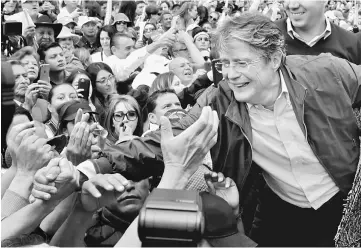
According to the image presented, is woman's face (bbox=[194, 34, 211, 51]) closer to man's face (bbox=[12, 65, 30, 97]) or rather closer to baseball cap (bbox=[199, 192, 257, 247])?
man's face (bbox=[12, 65, 30, 97])

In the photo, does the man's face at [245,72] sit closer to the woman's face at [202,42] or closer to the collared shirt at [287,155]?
the collared shirt at [287,155]

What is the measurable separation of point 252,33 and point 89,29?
4.65 m

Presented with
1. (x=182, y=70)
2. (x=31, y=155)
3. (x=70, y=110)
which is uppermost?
(x=31, y=155)

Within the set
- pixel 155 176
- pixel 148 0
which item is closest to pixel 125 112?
pixel 155 176

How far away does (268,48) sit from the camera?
2164 millimetres

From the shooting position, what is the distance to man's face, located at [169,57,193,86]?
468cm

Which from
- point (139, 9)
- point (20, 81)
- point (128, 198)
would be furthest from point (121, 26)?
point (128, 198)

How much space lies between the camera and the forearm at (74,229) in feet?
6.10

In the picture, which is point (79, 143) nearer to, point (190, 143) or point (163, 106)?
point (190, 143)

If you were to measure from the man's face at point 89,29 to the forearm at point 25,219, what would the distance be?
16.3 feet

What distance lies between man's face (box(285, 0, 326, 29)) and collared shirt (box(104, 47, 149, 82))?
2.17 meters

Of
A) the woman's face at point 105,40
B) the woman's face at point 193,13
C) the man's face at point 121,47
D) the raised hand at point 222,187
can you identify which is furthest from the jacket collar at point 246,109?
the woman's face at point 193,13

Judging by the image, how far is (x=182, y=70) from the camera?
473cm

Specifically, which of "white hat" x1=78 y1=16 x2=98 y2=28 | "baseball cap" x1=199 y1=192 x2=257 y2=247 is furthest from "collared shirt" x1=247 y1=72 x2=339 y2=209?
"white hat" x1=78 y1=16 x2=98 y2=28
